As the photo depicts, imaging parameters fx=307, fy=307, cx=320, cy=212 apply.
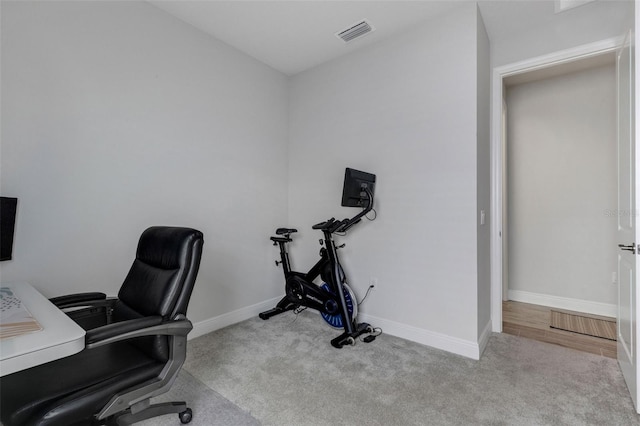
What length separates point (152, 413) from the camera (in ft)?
5.09

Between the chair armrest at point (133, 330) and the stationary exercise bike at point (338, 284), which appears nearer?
the chair armrest at point (133, 330)

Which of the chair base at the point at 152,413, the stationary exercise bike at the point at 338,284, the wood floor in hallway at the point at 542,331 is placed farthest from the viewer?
the stationary exercise bike at the point at 338,284

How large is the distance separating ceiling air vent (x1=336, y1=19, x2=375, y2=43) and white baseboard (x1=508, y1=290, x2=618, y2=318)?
3502 mm

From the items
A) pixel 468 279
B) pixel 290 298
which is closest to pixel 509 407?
pixel 468 279

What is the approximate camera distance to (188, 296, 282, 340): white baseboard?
109 inches

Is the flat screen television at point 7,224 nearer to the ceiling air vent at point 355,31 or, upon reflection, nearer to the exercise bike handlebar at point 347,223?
the exercise bike handlebar at point 347,223

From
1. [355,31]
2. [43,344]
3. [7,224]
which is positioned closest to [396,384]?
[43,344]

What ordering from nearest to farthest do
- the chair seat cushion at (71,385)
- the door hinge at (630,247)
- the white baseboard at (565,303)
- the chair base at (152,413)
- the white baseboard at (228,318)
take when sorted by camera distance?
the chair seat cushion at (71,385) < the chair base at (152,413) < the door hinge at (630,247) < the white baseboard at (228,318) < the white baseboard at (565,303)

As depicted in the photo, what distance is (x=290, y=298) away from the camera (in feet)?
10.4

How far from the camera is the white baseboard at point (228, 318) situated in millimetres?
2777

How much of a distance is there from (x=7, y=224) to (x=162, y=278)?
104cm

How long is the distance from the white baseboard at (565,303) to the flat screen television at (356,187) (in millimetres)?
2553

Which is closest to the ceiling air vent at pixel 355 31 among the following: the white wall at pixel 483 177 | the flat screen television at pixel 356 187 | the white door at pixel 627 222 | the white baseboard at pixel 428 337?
the white wall at pixel 483 177

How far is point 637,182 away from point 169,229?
265cm
